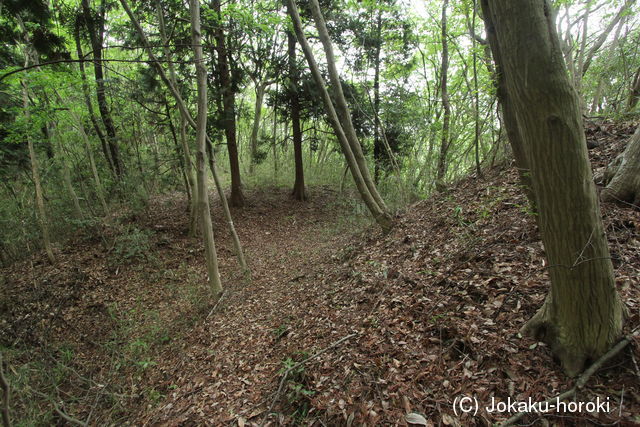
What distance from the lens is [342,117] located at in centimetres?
669

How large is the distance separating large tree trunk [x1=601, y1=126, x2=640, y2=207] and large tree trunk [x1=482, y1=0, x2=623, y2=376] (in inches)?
82.8

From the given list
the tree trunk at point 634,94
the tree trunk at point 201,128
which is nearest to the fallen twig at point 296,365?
the tree trunk at point 201,128

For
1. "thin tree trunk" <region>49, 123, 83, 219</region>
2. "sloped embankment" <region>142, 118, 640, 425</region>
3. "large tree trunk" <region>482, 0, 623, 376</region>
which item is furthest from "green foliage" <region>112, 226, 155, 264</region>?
"large tree trunk" <region>482, 0, 623, 376</region>

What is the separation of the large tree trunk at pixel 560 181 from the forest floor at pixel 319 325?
0.29 m

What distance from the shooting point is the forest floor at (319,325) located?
8.37ft

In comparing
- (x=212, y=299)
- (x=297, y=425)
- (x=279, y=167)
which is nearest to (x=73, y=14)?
(x=279, y=167)

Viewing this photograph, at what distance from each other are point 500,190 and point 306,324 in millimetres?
4131

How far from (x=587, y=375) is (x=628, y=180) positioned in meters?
2.73

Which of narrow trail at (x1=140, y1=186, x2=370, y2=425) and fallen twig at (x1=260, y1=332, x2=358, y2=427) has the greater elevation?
fallen twig at (x1=260, y1=332, x2=358, y2=427)

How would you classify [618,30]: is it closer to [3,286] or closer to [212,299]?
[212,299]

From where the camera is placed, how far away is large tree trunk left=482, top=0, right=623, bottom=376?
1.69 meters

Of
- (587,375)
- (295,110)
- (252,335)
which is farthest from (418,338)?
(295,110)

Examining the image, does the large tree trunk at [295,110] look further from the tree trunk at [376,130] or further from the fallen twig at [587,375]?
the fallen twig at [587,375]

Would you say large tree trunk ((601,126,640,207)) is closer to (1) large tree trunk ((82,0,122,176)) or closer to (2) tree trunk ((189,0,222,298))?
(2) tree trunk ((189,0,222,298))
